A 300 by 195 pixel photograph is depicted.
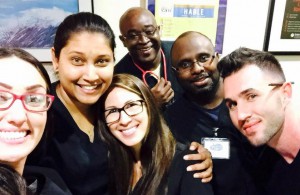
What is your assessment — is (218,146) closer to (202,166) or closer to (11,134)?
(202,166)

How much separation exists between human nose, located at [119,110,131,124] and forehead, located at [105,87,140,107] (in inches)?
1.6

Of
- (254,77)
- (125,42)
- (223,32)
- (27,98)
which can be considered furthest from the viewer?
(223,32)

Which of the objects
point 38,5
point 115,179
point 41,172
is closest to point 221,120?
point 115,179

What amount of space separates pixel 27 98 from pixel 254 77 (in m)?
0.98

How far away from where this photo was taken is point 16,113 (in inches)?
37.0

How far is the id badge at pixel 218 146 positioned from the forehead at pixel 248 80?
1.27ft

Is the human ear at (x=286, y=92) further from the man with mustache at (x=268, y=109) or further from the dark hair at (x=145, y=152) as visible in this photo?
the dark hair at (x=145, y=152)

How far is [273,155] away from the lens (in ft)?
4.60

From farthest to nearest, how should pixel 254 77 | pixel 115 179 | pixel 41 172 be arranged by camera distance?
pixel 115 179 < pixel 254 77 < pixel 41 172

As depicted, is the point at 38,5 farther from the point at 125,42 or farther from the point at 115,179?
the point at 115,179

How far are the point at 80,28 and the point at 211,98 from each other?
0.92m

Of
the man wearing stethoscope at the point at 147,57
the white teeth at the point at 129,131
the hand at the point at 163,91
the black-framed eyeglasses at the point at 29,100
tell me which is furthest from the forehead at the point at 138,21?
the black-framed eyeglasses at the point at 29,100

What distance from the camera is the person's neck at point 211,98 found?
1766 millimetres

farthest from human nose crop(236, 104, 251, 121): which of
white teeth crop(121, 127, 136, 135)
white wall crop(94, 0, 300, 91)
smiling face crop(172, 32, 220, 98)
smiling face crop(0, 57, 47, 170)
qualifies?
white wall crop(94, 0, 300, 91)
